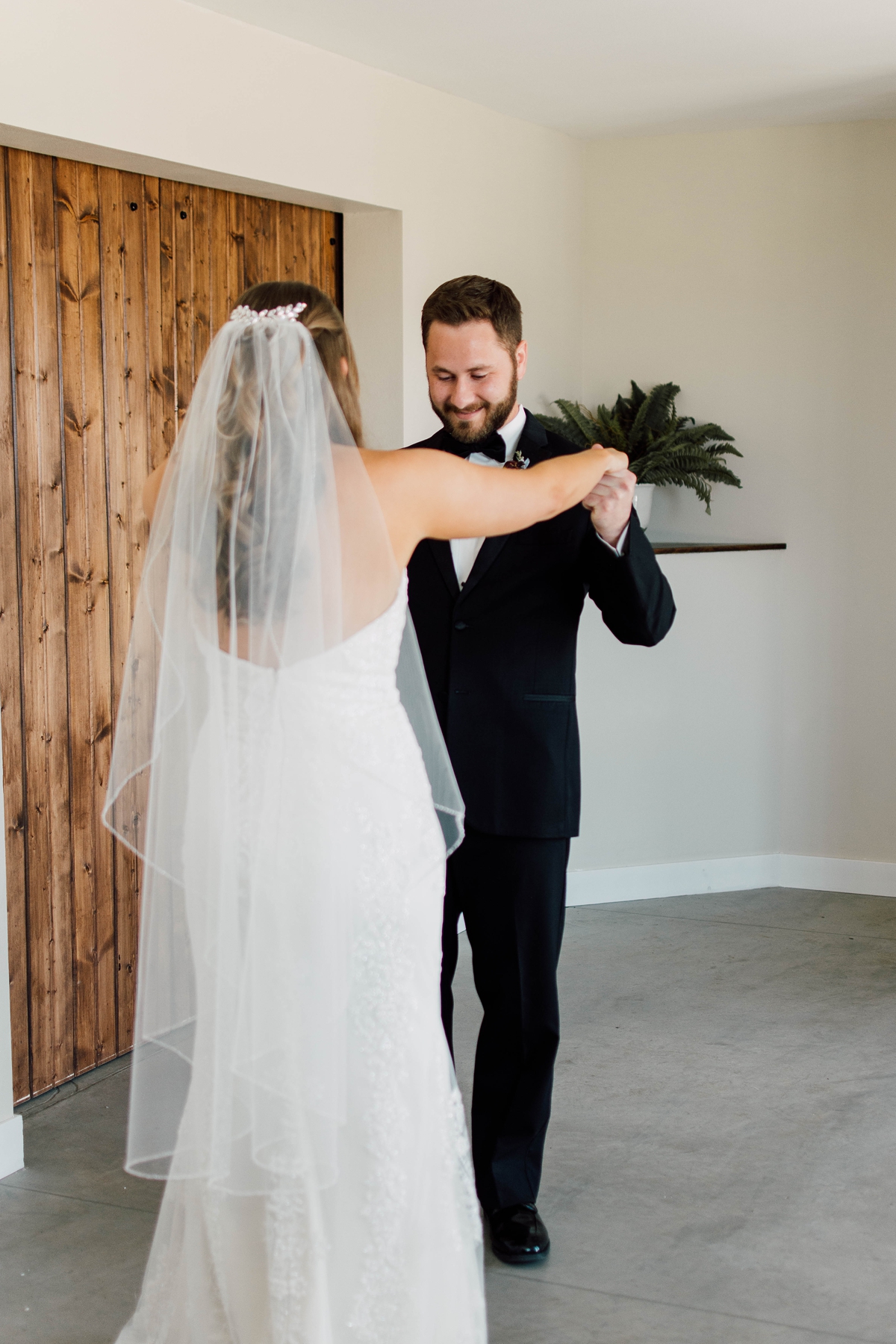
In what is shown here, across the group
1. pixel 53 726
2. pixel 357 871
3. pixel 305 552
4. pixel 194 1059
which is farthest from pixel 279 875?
pixel 53 726

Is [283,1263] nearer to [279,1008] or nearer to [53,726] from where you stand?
[279,1008]

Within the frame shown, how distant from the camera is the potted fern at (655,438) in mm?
4617

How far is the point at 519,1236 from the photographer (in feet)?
8.15

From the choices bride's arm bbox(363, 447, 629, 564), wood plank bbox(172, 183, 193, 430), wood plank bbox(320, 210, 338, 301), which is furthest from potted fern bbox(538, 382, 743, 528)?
bride's arm bbox(363, 447, 629, 564)

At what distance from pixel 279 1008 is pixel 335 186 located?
8.61ft

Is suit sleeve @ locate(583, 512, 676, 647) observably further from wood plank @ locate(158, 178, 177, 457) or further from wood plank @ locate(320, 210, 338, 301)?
wood plank @ locate(320, 210, 338, 301)

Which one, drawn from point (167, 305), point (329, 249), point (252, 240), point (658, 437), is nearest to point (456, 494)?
point (167, 305)

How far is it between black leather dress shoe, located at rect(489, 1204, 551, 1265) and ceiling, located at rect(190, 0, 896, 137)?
2833mm

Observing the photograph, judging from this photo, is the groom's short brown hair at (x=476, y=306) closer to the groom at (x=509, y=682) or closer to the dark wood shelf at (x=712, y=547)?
the groom at (x=509, y=682)

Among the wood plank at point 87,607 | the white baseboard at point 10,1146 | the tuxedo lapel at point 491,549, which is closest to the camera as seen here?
the tuxedo lapel at point 491,549

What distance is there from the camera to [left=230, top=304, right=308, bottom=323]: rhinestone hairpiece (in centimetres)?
182

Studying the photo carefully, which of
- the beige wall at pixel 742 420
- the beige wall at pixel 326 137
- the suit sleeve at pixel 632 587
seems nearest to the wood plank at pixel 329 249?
the beige wall at pixel 326 137

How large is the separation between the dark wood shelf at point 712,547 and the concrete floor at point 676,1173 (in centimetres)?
140

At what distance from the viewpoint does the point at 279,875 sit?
184cm
